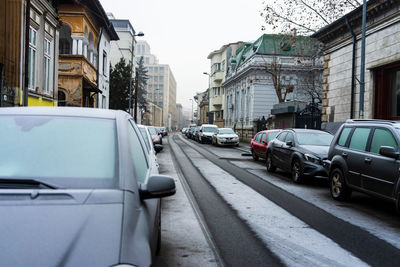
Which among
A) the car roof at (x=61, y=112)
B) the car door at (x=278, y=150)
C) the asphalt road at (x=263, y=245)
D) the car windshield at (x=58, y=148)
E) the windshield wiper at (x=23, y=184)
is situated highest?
the car roof at (x=61, y=112)

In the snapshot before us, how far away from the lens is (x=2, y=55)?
13.8m

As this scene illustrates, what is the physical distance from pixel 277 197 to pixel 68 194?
6410 mm

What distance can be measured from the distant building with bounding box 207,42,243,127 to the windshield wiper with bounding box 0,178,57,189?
54.5 m

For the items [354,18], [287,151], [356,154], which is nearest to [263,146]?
[287,151]

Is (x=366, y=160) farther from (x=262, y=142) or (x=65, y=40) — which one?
(x=65, y=40)

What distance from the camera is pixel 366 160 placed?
6703 millimetres

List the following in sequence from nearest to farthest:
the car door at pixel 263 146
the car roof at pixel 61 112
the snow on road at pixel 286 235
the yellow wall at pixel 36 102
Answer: the car roof at pixel 61 112 → the snow on road at pixel 286 235 → the yellow wall at pixel 36 102 → the car door at pixel 263 146

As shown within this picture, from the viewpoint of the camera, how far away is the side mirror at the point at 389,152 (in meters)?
5.91

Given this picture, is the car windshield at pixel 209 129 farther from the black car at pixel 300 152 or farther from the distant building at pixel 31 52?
the black car at pixel 300 152

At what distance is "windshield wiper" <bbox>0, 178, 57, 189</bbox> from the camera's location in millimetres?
2299

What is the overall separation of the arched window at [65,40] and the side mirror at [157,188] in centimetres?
2314

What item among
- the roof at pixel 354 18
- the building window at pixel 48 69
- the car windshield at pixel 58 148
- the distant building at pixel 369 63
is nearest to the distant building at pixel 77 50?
the building window at pixel 48 69

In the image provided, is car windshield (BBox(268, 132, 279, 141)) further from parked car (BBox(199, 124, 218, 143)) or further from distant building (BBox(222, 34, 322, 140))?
distant building (BBox(222, 34, 322, 140))

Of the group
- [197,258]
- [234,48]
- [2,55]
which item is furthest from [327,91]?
[234,48]
